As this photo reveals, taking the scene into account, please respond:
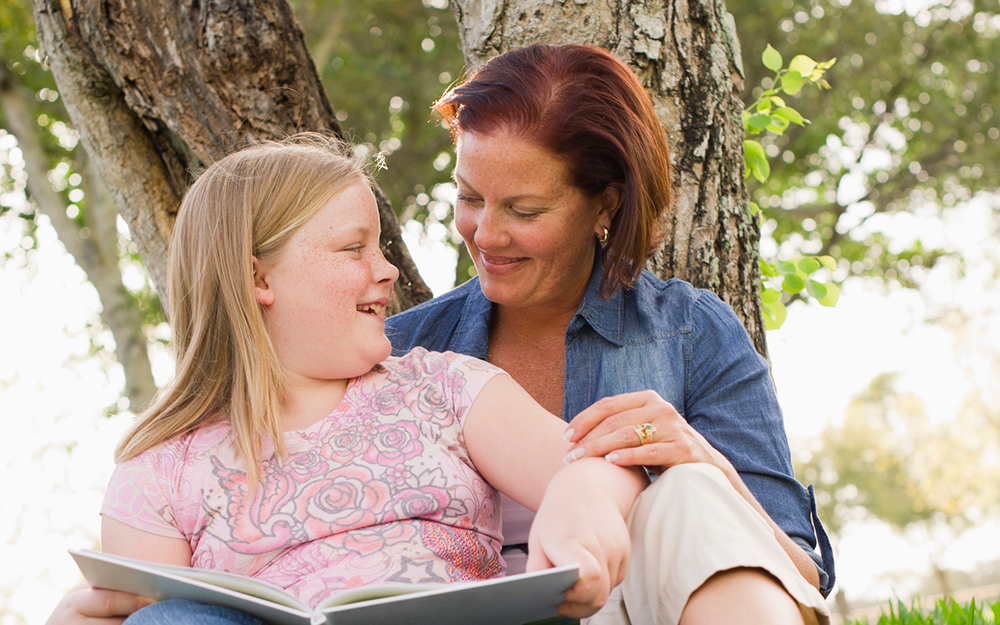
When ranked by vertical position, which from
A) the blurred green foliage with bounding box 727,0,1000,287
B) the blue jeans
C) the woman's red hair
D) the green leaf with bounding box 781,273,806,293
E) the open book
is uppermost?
the blurred green foliage with bounding box 727,0,1000,287

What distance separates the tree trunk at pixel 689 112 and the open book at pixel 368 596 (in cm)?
171

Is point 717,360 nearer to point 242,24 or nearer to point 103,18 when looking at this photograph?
point 242,24

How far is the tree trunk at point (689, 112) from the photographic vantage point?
2705 mm

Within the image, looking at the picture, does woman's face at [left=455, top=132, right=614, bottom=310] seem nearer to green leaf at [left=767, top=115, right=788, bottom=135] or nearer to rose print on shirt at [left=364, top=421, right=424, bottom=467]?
rose print on shirt at [left=364, top=421, right=424, bottom=467]

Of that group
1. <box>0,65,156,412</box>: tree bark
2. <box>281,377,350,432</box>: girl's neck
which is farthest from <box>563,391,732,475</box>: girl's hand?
<box>0,65,156,412</box>: tree bark

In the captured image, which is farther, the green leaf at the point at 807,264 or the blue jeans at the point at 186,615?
the green leaf at the point at 807,264

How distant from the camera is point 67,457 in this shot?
1326 centimetres

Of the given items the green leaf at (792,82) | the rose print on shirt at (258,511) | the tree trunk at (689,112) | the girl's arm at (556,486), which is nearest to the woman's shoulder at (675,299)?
the tree trunk at (689,112)

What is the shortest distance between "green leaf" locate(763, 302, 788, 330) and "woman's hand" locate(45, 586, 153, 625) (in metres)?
2.40

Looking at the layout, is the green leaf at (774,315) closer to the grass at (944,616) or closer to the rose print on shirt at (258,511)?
the grass at (944,616)

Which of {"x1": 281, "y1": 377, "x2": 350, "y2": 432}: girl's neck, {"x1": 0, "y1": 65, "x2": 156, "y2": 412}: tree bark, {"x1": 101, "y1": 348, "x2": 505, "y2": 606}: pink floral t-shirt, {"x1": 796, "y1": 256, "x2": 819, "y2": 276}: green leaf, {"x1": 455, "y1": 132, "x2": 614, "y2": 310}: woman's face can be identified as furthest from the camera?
{"x1": 0, "y1": 65, "x2": 156, "y2": 412}: tree bark

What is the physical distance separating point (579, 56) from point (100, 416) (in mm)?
9709

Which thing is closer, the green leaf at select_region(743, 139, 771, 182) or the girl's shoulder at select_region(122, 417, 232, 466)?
the girl's shoulder at select_region(122, 417, 232, 466)

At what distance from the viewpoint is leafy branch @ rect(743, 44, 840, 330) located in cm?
308
